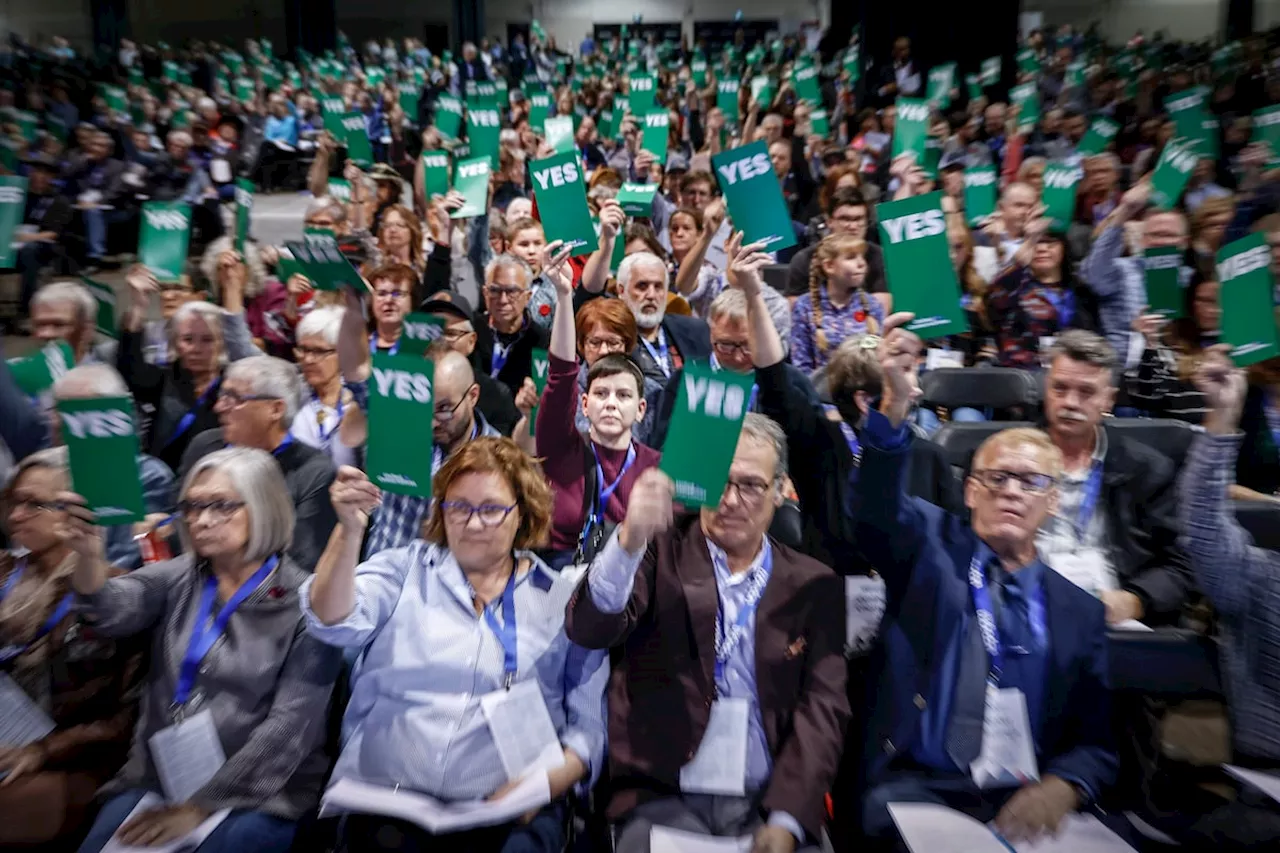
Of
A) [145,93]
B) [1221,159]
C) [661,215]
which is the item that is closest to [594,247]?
[661,215]

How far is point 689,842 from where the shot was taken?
6.13 ft

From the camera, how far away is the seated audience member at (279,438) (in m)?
2.67

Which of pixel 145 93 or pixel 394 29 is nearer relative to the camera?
pixel 145 93

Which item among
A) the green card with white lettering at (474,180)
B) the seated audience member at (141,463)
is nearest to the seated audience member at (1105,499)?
the seated audience member at (141,463)

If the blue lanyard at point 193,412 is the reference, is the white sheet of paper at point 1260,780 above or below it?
below

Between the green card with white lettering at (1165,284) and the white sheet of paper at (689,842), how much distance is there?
8.76 feet

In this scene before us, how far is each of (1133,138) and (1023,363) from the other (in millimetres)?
5336

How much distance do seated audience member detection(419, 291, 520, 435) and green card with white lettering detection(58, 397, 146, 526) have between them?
992 mm

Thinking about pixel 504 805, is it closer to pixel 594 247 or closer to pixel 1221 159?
pixel 594 247

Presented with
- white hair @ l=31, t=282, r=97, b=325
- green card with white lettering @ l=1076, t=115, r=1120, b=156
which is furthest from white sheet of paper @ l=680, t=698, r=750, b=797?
green card with white lettering @ l=1076, t=115, r=1120, b=156

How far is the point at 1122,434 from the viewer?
2801 mm

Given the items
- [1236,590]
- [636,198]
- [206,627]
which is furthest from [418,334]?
[636,198]

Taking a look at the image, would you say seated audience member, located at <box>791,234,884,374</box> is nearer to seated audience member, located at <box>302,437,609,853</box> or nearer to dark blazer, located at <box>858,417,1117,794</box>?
dark blazer, located at <box>858,417,1117,794</box>

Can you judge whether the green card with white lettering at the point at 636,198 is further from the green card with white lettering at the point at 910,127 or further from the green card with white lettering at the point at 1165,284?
the green card with white lettering at the point at 1165,284
